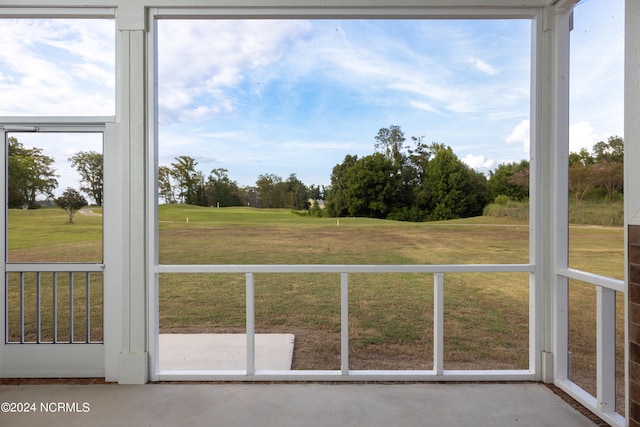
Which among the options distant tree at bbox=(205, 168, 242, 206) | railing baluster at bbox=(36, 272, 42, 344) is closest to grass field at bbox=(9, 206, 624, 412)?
distant tree at bbox=(205, 168, 242, 206)

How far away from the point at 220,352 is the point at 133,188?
156 centimetres

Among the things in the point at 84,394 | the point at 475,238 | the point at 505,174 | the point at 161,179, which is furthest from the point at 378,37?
the point at 84,394

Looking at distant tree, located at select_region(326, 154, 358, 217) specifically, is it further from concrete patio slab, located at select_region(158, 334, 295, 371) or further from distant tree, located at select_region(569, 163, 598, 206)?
distant tree, located at select_region(569, 163, 598, 206)

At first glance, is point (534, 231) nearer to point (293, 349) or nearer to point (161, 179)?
point (293, 349)

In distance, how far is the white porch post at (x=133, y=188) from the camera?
112 inches

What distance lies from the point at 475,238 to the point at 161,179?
2.75 metres

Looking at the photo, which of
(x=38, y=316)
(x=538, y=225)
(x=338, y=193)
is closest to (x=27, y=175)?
(x=38, y=316)

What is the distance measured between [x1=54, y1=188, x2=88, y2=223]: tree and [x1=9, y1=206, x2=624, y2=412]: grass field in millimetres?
558

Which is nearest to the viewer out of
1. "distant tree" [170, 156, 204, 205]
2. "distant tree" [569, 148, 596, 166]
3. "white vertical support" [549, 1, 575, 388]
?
"distant tree" [569, 148, 596, 166]

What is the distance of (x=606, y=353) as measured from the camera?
7.82 ft

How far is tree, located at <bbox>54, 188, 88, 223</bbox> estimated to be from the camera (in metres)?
2.99

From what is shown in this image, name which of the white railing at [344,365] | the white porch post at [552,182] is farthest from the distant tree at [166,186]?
the white porch post at [552,182]

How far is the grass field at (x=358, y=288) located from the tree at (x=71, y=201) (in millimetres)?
558

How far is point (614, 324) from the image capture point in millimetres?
2387
